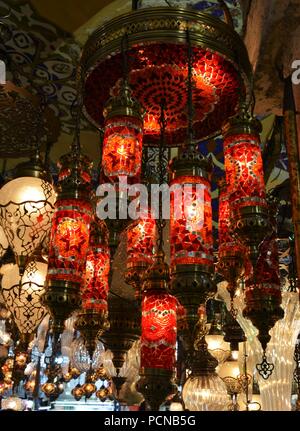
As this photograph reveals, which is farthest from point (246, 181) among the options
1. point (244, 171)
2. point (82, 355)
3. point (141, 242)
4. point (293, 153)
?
point (82, 355)

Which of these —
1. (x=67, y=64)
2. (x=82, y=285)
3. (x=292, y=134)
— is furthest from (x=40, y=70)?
(x=82, y=285)

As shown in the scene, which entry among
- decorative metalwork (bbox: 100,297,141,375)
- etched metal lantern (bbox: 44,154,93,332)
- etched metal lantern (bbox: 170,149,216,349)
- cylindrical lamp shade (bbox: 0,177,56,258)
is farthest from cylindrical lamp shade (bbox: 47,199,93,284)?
decorative metalwork (bbox: 100,297,141,375)

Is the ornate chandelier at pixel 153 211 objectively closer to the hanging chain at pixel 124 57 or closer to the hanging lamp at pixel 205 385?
the hanging chain at pixel 124 57

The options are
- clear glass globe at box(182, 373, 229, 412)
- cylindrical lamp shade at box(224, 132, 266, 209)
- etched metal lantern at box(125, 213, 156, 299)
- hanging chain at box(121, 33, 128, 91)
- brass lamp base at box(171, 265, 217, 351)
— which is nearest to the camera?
brass lamp base at box(171, 265, 217, 351)

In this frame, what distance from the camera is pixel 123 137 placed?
1760 mm

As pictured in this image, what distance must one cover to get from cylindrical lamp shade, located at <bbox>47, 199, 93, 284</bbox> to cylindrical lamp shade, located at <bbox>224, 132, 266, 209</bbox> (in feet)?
1.84

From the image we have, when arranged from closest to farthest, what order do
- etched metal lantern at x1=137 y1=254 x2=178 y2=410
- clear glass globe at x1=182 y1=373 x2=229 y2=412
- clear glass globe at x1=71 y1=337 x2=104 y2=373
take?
etched metal lantern at x1=137 y1=254 x2=178 y2=410, clear glass globe at x1=182 y1=373 x2=229 y2=412, clear glass globe at x1=71 y1=337 x2=104 y2=373

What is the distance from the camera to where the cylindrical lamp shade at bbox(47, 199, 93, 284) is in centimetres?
169

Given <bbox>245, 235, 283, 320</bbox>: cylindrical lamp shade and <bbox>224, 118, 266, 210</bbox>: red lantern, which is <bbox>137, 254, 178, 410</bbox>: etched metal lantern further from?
<bbox>224, 118, 266, 210</bbox>: red lantern

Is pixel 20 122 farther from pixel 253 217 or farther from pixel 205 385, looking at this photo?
pixel 205 385

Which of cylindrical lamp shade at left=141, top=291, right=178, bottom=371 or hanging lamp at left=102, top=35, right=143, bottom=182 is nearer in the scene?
A: hanging lamp at left=102, top=35, right=143, bottom=182

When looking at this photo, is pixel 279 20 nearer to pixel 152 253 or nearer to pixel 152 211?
pixel 152 211

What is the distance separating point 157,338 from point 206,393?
139cm
